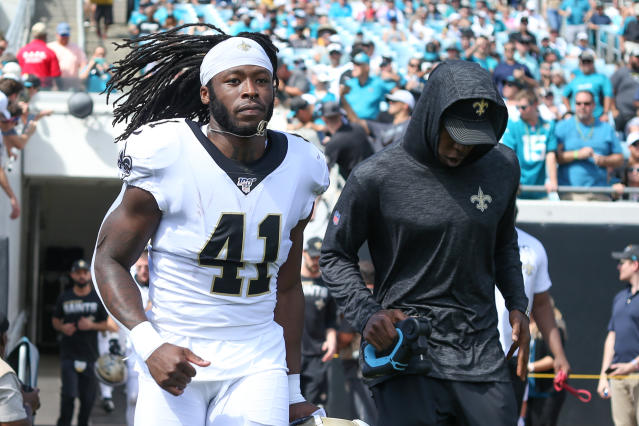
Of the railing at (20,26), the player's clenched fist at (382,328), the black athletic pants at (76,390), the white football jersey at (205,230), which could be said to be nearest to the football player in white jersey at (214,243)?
the white football jersey at (205,230)

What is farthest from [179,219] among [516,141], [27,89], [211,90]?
[27,89]

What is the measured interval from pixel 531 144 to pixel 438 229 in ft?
21.0

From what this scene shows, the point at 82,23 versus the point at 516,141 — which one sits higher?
the point at 516,141

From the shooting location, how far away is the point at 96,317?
995 centimetres

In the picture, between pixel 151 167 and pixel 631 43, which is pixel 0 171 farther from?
pixel 631 43

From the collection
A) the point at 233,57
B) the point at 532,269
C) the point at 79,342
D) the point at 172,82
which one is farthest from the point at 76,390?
the point at 233,57

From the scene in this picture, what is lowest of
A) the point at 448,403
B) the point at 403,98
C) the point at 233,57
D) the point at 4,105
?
the point at 4,105

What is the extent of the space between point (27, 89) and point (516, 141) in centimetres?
513

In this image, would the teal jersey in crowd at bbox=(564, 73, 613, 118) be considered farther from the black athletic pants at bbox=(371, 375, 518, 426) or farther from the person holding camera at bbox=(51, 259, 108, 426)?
the black athletic pants at bbox=(371, 375, 518, 426)

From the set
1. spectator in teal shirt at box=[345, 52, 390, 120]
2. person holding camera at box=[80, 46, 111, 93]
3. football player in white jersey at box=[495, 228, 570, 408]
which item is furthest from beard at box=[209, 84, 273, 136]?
spectator in teal shirt at box=[345, 52, 390, 120]

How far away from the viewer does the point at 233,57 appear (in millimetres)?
3604

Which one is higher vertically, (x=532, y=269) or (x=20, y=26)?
(x=532, y=269)

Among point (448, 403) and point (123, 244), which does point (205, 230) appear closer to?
point (123, 244)

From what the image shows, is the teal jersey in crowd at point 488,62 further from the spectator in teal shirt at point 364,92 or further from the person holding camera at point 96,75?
the person holding camera at point 96,75
